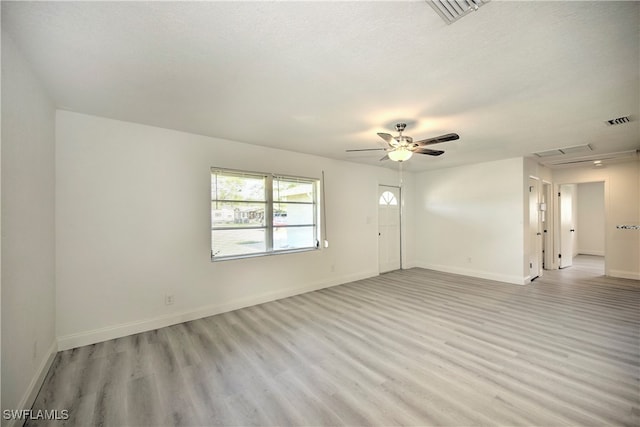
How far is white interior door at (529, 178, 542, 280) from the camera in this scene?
17.9 ft

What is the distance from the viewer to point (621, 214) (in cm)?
554

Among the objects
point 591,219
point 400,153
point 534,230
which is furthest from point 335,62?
point 591,219

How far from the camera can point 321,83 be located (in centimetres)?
223

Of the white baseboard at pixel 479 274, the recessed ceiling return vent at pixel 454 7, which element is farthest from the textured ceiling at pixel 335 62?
the white baseboard at pixel 479 274

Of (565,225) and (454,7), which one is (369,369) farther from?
(565,225)

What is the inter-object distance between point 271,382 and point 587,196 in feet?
37.8

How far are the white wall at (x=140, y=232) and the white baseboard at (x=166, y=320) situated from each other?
0.04 feet

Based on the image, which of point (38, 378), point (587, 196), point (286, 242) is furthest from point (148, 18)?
point (587, 196)

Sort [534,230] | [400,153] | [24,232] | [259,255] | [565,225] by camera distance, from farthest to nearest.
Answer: [565,225] → [534,230] → [259,255] → [400,153] → [24,232]

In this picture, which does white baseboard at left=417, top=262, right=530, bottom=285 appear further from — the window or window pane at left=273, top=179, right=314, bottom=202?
window pane at left=273, top=179, right=314, bottom=202

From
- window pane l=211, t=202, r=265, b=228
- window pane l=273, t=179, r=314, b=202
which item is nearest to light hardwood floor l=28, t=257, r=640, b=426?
window pane l=211, t=202, r=265, b=228

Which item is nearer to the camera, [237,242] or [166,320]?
[166,320]

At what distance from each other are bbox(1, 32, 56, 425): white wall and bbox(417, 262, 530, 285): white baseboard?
6803mm

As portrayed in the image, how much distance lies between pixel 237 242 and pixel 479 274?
5166 millimetres
